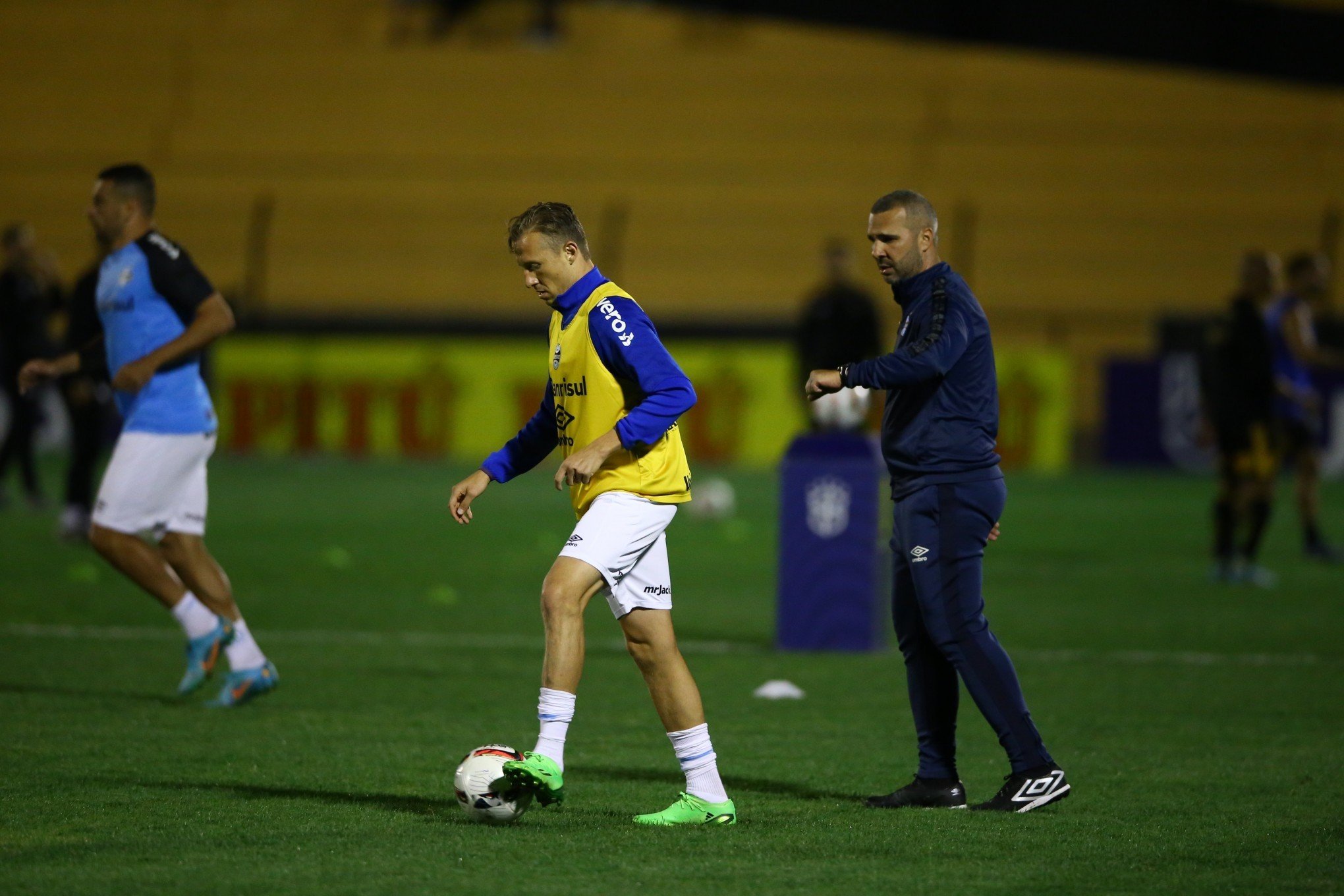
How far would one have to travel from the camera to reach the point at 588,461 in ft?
17.1

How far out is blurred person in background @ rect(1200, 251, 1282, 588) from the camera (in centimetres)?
1255

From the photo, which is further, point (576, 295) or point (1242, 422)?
point (1242, 422)

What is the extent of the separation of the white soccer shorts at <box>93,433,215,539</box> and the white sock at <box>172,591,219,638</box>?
0.32 metres

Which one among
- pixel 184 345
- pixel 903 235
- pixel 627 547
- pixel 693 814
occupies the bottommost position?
pixel 693 814

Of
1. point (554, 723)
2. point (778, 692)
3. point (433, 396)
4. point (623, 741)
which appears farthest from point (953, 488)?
point (433, 396)

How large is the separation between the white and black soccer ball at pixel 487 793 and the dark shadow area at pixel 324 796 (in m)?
0.26

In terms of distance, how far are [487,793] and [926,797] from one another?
4.86 ft

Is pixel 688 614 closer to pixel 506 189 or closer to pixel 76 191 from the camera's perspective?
pixel 506 189

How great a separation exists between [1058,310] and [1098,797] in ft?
72.1

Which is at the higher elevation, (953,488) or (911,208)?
(911,208)

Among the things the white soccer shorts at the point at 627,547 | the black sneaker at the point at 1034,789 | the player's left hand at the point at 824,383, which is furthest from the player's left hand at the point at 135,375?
the black sneaker at the point at 1034,789

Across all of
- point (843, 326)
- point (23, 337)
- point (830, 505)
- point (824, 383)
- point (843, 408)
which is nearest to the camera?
point (824, 383)

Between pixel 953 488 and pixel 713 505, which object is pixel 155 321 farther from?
pixel 713 505

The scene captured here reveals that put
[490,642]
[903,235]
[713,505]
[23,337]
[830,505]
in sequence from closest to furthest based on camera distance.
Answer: [903,235] < [830,505] < [490,642] < [23,337] < [713,505]
